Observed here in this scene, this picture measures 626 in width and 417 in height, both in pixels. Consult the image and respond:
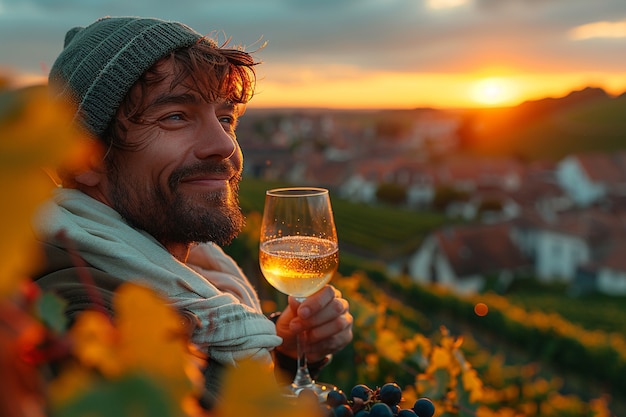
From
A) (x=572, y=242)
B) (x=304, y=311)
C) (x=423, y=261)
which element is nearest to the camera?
(x=304, y=311)

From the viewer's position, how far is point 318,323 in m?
2.27

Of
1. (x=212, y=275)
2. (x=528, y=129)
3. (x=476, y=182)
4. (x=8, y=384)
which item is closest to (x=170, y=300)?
(x=212, y=275)

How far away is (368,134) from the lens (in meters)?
113

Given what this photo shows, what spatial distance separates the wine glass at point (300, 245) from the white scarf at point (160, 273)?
0.89 feet

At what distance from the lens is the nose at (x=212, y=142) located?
6.80ft

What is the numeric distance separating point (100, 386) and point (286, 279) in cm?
180

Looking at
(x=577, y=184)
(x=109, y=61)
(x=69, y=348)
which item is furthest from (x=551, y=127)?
(x=69, y=348)

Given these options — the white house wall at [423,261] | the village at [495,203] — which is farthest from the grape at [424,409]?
the white house wall at [423,261]

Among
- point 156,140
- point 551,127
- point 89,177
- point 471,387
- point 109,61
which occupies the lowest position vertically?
point 551,127

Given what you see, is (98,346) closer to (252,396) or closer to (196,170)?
(252,396)

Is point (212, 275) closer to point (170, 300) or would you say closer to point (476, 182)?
point (170, 300)

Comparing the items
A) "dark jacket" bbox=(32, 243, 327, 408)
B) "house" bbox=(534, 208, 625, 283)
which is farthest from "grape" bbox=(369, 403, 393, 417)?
"house" bbox=(534, 208, 625, 283)

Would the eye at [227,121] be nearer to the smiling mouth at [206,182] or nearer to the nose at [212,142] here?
the nose at [212,142]

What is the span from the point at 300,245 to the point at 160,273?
578mm
